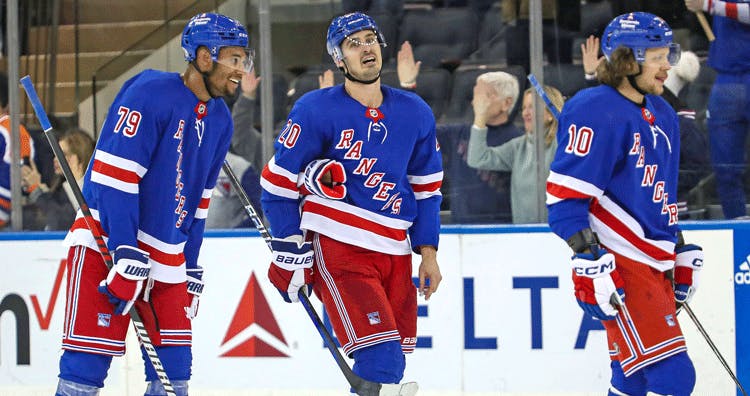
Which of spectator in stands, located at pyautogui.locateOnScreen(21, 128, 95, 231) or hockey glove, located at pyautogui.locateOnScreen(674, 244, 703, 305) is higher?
spectator in stands, located at pyautogui.locateOnScreen(21, 128, 95, 231)

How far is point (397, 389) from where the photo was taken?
3.72m

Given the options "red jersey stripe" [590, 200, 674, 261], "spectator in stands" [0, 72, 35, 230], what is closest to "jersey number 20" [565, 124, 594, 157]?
"red jersey stripe" [590, 200, 674, 261]

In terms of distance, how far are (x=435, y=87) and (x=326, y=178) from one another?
1.36 meters

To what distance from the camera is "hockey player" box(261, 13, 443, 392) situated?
146 inches

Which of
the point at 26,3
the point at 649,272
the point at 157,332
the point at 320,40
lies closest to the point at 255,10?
the point at 320,40

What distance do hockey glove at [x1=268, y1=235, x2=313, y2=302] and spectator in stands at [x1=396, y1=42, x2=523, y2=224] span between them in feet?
4.23

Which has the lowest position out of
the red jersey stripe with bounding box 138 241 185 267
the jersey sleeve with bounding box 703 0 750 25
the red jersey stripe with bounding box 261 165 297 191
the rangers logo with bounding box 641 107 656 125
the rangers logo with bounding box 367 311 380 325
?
the rangers logo with bounding box 367 311 380 325

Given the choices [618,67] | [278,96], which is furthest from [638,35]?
[278,96]

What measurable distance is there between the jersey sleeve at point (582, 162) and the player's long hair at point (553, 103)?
129 centimetres

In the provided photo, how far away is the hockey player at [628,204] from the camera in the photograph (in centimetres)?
349

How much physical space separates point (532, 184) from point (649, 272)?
1428 mm

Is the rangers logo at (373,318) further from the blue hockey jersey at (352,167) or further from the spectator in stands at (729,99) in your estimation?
the spectator in stands at (729,99)

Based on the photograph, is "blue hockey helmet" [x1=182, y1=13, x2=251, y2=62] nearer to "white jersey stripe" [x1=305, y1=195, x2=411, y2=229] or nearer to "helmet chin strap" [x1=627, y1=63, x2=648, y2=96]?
"white jersey stripe" [x1=305, y1=195, x2=411, y2=229]

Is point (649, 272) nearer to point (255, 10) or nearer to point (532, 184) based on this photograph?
point (532, 184)
